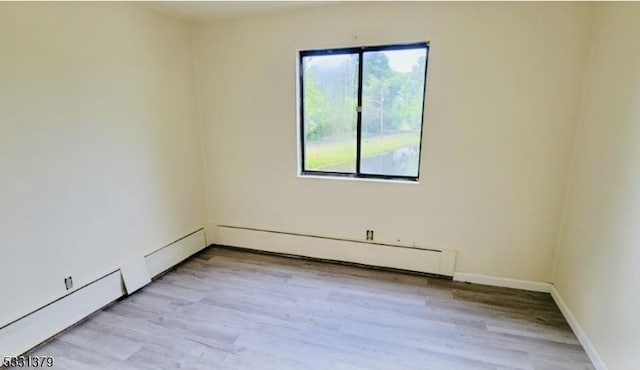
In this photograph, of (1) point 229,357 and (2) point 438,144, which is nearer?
(1) point 229,357

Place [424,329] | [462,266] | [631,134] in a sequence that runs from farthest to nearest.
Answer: [462,266], [424,329], [631,134]

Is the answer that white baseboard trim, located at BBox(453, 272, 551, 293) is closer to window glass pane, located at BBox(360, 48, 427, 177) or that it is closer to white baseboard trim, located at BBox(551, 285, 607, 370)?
white baseboard trim, located at BBox(551, 285, 607, 370)

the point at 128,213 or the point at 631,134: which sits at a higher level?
the point at 631,134

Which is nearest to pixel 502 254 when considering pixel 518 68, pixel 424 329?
pixel 424 329

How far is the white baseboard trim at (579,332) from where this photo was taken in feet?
6.35

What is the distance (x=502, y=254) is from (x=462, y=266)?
348mm

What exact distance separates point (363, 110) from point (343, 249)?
1.40 meters

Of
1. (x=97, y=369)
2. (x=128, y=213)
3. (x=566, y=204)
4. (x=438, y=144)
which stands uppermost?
(x=438, y=144)

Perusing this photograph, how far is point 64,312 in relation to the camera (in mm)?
2260

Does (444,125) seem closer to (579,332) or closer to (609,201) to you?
(609,201)

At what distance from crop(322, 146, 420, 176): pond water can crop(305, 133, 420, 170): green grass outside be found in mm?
39

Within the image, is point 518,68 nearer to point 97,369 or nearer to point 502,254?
point 502,254

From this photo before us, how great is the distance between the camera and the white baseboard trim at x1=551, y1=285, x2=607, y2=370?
1935mm

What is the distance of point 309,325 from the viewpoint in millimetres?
2346
